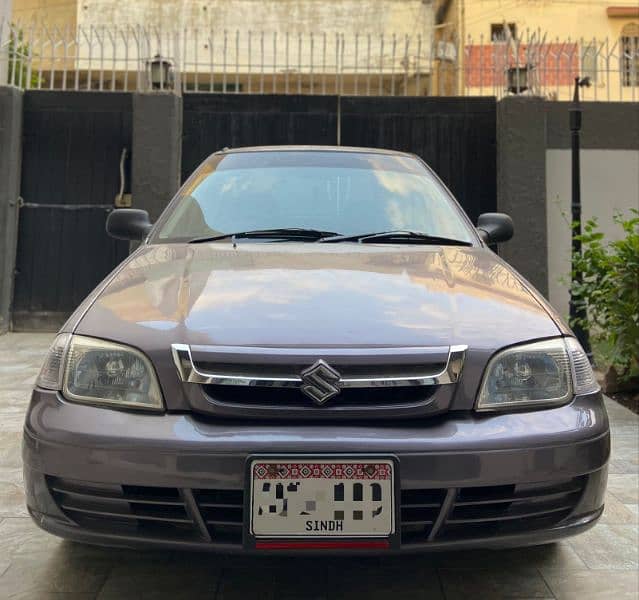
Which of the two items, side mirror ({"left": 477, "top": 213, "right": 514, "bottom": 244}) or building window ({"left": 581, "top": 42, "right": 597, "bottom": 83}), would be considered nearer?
side mirror ({"left": 477, "top": 213, "right": 514, "bottom": 244})

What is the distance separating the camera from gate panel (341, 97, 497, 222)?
8.09 metres

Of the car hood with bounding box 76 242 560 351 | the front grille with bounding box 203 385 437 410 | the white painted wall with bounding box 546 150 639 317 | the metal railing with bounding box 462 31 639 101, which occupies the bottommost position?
the front grille with bounding box 203 385 437 410

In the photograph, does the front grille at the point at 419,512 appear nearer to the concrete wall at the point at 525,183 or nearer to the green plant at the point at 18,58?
the concrete wall at the point at 525,183

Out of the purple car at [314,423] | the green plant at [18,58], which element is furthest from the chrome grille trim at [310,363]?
the green plant at [18,58]

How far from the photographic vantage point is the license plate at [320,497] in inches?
70.1

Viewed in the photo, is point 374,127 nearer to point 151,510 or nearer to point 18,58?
point 18,58

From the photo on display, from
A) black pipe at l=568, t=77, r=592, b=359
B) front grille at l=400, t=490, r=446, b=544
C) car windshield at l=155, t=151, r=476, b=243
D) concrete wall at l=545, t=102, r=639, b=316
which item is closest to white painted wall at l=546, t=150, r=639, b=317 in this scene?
concrete wall at l=545, t=102, r=639, b=316

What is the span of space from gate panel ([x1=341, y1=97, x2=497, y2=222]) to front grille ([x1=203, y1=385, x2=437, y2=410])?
6.45 meters

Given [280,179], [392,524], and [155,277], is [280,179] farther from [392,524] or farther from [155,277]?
[392,524]

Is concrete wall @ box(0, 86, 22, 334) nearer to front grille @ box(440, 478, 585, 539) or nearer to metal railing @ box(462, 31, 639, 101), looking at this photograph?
metal railing @ box(462, 31, 639, 101)

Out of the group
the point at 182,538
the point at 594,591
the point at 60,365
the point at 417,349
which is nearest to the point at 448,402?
the point at 417,349

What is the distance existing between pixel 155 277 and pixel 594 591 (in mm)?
1763

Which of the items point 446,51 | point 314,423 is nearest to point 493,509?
point 314,423

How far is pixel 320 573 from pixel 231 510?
0.70m
